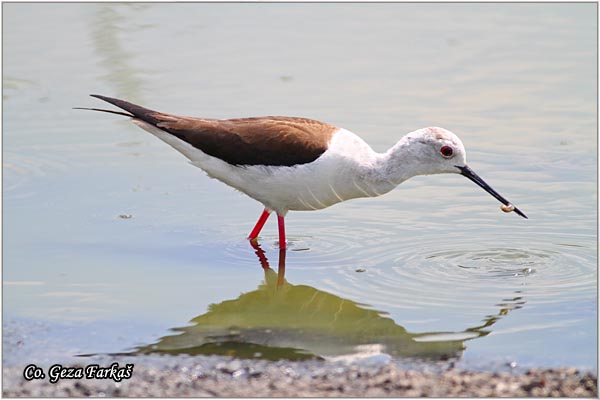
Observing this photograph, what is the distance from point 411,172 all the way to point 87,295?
2498 millimetres

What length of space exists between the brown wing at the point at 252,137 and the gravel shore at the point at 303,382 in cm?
224

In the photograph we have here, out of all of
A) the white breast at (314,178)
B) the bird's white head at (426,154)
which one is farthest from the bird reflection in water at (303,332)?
the bird's white head at (426,154)

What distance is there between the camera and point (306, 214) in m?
9.16

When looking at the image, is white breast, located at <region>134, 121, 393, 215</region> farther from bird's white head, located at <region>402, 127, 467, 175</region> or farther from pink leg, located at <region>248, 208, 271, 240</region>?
bird's white head, located at <region>402, 127, 467, 175</region>

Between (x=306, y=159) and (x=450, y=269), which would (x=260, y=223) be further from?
(x=450, y=269)

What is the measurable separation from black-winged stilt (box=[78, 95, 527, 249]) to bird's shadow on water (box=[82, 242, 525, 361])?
84 cm

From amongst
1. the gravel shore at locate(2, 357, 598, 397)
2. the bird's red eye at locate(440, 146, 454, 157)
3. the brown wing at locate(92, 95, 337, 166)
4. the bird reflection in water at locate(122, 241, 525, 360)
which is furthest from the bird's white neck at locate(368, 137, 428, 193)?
the gravel shore at locate(2, 357, 598, 397)

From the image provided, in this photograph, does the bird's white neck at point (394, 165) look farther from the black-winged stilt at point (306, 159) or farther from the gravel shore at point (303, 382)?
the gravel shore at point (303, 382)

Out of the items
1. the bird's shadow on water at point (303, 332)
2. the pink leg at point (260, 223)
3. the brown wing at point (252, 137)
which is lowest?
the bird's shadow on water at point (303, 332)

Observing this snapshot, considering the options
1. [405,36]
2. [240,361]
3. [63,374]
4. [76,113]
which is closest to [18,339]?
[63,374]

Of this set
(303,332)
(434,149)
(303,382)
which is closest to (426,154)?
(434,149)

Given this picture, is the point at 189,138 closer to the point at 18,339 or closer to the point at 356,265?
the point at 356,265

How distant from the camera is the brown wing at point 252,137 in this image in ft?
26.3

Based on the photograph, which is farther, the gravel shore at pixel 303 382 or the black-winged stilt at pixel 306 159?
the black-winged stilt at pixel 306 159
